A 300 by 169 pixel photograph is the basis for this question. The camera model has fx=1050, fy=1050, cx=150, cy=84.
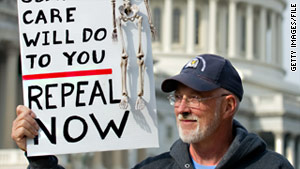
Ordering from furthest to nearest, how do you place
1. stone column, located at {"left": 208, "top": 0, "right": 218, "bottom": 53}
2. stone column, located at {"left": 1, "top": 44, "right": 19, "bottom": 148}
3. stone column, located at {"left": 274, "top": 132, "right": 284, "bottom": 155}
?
stone column, located at {"left": 208, "top": 0, "right": 218, "bottom": 53} < stone column, located at {"left": 274, "top": 132, "right": 284, "bottom": 155} < stone column, located at {"left": 1, "top": 44, "right": 19, "bottom": 148}

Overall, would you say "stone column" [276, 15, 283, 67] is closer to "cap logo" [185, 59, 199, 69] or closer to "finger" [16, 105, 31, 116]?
"finger" [16, 105, 31, 116]

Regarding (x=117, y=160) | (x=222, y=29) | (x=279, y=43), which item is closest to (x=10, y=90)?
(x=117, y=160)

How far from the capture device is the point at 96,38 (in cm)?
838

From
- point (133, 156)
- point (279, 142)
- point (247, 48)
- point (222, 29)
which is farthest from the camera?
point (247, 48)

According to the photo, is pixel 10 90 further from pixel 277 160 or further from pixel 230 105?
pixel 277 160

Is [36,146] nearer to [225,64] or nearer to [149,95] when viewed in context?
[149,95]

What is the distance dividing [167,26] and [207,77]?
328 ft

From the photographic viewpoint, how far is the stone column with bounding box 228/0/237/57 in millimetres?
109625

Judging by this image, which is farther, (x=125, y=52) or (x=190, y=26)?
(x=190, y=26)

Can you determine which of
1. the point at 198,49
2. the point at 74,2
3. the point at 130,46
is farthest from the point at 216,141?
the point at 198,49

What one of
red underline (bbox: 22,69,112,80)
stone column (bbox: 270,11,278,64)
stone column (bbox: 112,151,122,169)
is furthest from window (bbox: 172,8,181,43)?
red underline (bbox: 22,69,112,80)

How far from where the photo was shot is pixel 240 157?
7.68m

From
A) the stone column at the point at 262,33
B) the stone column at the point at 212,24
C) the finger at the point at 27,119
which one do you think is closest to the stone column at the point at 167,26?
the stone column at the point at 212,24

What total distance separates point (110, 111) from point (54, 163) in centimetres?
61
